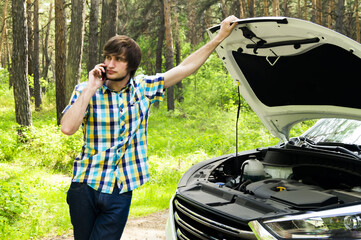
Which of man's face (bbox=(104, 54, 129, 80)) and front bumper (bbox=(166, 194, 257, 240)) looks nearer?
front bumper (bbox=(166, 194, 257, 240))

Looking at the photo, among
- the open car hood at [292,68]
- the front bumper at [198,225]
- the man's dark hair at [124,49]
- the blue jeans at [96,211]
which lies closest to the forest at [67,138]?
the open car hood at [292,68]

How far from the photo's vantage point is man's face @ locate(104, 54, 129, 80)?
2589 millimetres

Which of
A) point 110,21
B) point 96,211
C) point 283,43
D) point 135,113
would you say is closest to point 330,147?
point 283,43

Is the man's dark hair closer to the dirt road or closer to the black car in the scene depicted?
the black car

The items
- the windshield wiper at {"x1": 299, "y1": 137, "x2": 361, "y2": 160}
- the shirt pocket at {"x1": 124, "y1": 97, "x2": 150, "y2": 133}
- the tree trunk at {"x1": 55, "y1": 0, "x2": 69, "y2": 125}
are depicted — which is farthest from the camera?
the tree trunk at {"x1": 55, "y1": 0, "x2": 69, "y2": 125}

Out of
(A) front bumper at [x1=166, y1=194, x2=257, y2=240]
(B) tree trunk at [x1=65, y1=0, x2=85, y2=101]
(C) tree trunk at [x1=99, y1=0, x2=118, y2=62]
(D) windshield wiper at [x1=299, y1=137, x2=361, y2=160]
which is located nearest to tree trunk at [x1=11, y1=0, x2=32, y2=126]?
(B) tree trunk at [x1=65, y1=0, x2=85, y2=101]

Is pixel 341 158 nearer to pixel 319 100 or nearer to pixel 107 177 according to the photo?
pixel 319 100

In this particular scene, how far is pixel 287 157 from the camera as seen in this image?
382 centimetres

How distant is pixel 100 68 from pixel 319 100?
7.44 ft

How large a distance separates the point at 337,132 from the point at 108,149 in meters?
2.56

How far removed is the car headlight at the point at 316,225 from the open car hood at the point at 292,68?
1216mm

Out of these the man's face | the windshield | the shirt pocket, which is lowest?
the windshield

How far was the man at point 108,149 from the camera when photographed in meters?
2.53

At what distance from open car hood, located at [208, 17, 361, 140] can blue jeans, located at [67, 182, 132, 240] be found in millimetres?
1755
